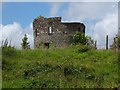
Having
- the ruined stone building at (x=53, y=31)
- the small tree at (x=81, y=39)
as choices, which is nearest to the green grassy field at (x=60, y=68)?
the small tree at (x=81, y=39)

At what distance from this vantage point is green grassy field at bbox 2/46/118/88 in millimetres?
20828

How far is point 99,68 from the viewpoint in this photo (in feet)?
76.9

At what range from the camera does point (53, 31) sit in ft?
134

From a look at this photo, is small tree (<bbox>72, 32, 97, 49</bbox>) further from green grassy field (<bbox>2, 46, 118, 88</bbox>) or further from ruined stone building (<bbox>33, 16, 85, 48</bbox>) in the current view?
green grassy field (<bbox>2, 46, 118, 88</bbox>)

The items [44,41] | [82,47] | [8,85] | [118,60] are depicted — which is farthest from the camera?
[44,41]

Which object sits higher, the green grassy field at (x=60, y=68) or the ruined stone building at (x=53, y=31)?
the ruined stone building at (x=53, y=31)

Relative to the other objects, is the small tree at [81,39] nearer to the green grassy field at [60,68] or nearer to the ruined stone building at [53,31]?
the ruined stone building at [53,31]

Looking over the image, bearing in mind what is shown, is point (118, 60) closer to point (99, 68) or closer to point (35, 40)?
Answer: point (99, 68)

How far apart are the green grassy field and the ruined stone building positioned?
1306cm

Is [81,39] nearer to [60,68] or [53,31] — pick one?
[53,31]

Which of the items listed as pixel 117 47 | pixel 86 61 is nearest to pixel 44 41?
pixel 117 47

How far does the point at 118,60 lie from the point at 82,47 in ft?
13.0

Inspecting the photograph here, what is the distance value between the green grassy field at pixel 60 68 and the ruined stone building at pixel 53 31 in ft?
42.9

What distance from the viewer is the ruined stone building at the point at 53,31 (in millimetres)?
40844
